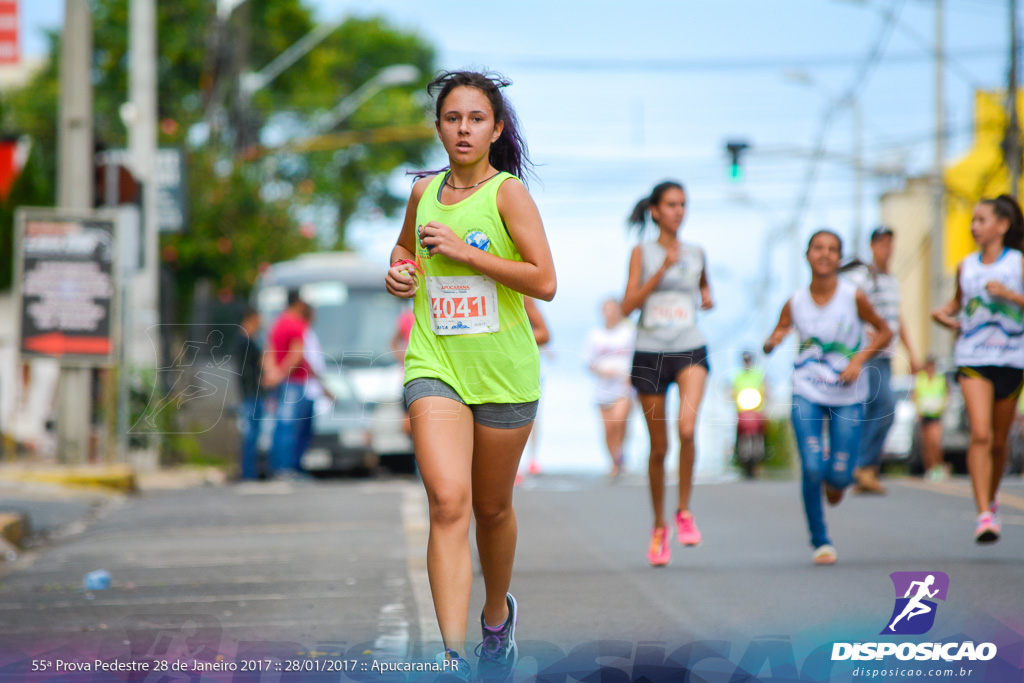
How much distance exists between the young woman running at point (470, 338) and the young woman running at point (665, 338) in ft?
10.4

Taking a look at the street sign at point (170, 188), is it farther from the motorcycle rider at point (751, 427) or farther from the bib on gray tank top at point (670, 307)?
the bib on gray tank top at point (670, 307)

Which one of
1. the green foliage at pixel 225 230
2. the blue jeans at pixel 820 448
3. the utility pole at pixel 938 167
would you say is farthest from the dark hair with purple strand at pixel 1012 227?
the green foliage at pixel 225 230

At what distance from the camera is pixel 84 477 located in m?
14.2

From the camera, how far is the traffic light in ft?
76.2

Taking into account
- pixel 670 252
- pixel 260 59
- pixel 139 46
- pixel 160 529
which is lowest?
pixel 160 529

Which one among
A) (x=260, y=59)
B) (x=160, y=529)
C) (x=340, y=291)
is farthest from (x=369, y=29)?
(x=160, y=529)

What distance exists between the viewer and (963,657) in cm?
493

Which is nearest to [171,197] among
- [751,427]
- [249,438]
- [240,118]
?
[249,438]

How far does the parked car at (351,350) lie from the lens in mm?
21109

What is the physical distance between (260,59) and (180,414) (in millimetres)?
30234

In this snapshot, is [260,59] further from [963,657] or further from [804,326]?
[963,657]

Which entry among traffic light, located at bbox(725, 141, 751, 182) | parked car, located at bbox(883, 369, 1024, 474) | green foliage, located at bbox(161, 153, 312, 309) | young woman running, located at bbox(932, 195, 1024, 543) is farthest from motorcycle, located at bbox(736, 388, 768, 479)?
young woman running, located at bbox(932, 195, 1024, 543)

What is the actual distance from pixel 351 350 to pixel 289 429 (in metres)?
5.33

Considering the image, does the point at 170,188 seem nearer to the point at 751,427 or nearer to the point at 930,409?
the point at 751,427
